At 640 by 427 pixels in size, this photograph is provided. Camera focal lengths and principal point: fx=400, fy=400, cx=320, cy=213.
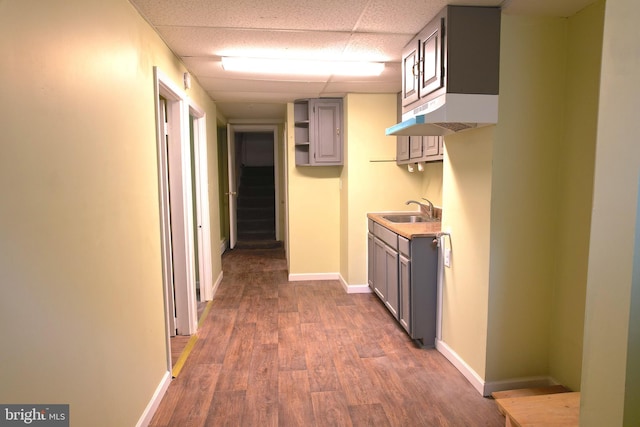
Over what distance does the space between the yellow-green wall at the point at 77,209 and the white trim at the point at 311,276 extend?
113 inches

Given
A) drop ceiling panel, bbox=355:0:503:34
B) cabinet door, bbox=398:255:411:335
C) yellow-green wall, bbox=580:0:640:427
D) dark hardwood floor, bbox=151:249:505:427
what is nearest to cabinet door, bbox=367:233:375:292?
dark hardwood floor, bbox=151:249:505:427

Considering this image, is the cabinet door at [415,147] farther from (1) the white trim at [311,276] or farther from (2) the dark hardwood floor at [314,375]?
(1) the white trim at [311,276]

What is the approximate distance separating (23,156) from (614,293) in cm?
170

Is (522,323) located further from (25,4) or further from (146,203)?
(25,4)

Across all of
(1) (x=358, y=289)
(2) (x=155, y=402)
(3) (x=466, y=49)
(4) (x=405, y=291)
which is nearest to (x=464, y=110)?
(3) (x=466, y=49)

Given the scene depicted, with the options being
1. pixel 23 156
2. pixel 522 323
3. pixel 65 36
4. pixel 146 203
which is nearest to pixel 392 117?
pixel 522 323

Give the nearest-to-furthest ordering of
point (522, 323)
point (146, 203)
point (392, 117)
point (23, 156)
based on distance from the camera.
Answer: point (23, 156)
point (146, 203)
point (522, 323)
point (392, 117)

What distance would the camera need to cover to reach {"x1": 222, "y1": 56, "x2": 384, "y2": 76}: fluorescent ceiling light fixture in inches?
126

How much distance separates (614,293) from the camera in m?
1.06

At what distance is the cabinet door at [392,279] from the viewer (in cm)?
353

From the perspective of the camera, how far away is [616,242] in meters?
1.05

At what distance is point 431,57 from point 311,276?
335cm

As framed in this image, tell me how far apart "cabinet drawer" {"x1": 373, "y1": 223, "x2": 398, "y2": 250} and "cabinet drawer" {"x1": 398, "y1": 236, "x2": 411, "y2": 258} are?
115 millimetres

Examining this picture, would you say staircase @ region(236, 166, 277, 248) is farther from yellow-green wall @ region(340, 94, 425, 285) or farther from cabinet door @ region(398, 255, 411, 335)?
cabinet door @ region(398, 255, 411, 335)
